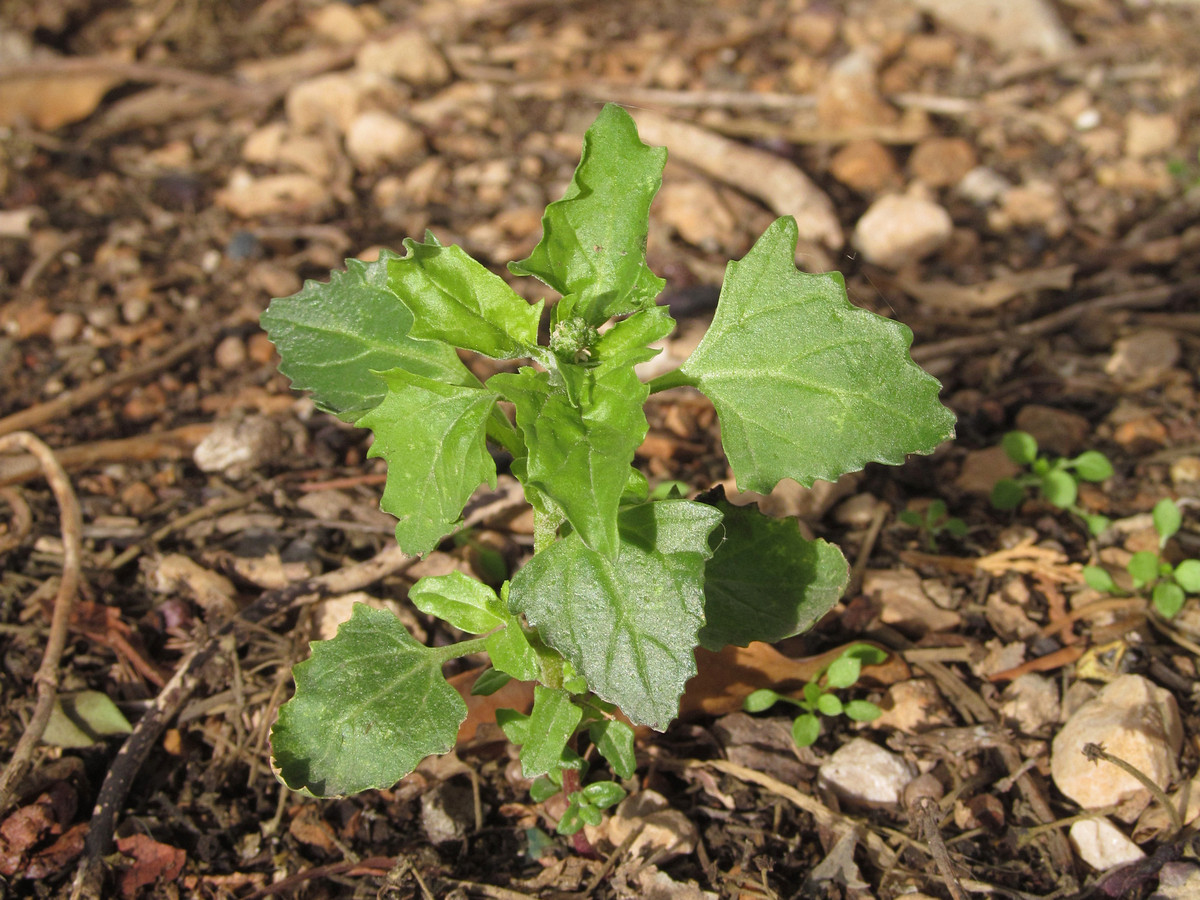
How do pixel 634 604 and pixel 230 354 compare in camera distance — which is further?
pixel 230 354

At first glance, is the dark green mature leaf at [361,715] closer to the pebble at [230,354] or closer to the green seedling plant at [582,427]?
the green seedling plant at [582,427]

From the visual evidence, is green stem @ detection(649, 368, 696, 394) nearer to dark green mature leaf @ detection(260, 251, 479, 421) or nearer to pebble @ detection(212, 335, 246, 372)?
dark green mature leaf @ detection(260, 251, 479, 421)

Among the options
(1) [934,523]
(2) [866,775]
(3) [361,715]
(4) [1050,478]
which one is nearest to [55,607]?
(3) [361,715]

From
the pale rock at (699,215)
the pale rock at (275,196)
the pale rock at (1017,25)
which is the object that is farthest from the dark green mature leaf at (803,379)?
the pale rock at (1017,25)

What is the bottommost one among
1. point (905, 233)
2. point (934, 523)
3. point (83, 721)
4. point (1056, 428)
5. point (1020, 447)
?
point (83, 721)

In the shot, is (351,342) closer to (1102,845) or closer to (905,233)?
(1102,845)

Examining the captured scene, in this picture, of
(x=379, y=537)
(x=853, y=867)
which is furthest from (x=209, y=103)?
(x=853, y=867)
